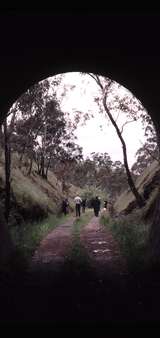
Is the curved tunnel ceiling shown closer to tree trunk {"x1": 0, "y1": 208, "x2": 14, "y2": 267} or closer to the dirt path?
tree trunk {"x1": 0, "y1": 208, "x2": 14, "y2": 267}

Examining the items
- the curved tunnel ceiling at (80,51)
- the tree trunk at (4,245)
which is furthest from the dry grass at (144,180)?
the tree trunk at (4,245)

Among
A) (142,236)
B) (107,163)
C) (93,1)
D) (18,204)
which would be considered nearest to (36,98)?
(18,204)

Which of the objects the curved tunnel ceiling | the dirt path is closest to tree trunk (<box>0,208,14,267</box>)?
the dirt path

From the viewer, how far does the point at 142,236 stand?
12375 mm

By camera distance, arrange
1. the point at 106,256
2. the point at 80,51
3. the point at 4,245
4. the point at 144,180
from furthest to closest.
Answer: the point at 144,180
the point at 106,256
the point at 4,245
the point at 80,51

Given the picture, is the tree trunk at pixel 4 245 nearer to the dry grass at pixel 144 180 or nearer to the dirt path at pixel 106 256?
the dirt path at pixel 106 256

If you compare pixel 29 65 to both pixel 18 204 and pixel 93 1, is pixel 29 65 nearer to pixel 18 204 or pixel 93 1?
pixel 93 1

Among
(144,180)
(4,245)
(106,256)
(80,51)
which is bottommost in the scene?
(106,256)

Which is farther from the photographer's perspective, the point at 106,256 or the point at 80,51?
the point at 106,256

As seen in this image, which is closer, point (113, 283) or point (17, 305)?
point (17, 305)

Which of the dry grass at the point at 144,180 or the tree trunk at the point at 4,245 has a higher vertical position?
the dry grass at the point at 144,180

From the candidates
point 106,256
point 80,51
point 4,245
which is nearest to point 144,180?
point 106,256

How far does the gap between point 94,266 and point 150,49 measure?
4710 mm

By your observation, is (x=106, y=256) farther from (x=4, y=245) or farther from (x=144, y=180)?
(x=144, y=180)
